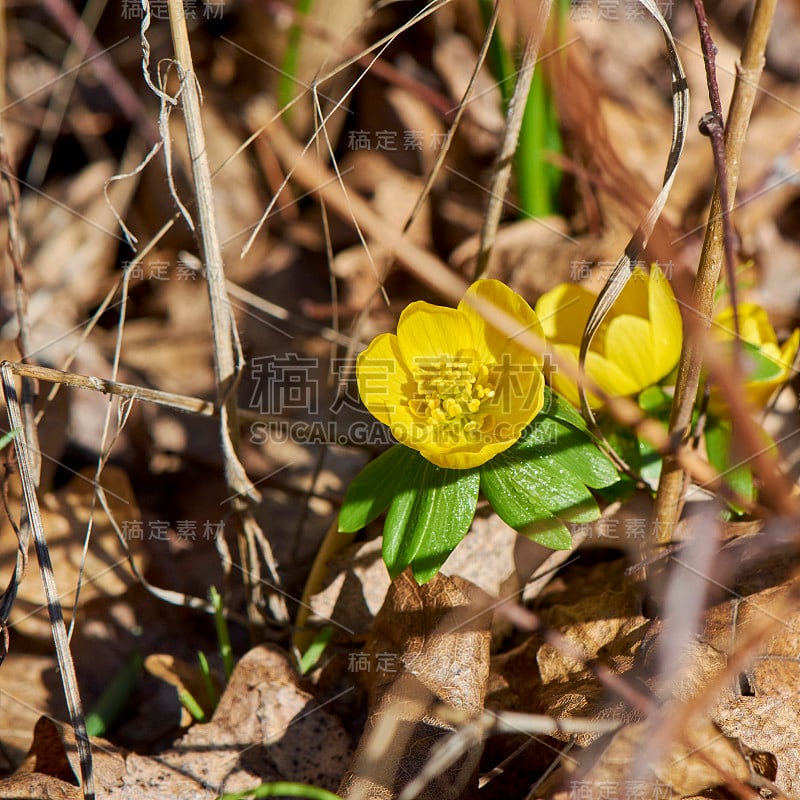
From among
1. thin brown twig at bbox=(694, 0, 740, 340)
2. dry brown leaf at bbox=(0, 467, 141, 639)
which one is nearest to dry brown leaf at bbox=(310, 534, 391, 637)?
dry brown leaf at bbox=(0, 467, 141, 639)

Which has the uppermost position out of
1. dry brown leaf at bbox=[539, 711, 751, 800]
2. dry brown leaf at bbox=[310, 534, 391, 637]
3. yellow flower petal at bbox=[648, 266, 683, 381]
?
yellow flower petal at bbox=[648, 266, 683, 381]

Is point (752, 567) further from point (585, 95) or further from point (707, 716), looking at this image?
point (585, 95)

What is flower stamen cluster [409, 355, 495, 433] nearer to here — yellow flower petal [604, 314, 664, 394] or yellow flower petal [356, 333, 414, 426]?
yellow flower petal [356, 333, 414, 426]

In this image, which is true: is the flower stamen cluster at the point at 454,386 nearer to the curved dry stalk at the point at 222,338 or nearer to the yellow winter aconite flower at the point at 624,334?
the yellow winter aconite flower at the point at 624,334

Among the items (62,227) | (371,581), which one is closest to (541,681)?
(371,581)

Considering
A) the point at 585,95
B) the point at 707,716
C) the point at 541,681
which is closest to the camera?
the point at 707,716

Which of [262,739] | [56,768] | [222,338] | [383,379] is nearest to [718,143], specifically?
[383,379]
